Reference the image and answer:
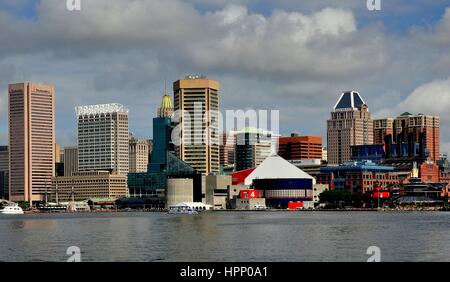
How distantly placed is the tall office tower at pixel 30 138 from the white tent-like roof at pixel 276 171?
156 ft

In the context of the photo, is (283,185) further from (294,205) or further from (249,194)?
(249,194)

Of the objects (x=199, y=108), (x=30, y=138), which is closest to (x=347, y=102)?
(x=199, y=108)

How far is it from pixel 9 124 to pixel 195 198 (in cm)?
5109

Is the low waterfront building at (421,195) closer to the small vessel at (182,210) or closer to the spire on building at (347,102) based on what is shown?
the spire on building at (347,102)

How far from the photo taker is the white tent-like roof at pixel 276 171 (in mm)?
177125

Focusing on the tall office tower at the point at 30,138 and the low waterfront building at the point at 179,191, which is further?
the low waterfront building at the point at 179,191

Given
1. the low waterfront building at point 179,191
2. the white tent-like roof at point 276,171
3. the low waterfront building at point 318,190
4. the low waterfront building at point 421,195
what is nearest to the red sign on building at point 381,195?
the low waterfront building at point 421,195

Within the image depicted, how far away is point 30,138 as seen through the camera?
136 m

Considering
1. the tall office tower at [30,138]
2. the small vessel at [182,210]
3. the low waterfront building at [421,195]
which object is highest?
the tall office tower at [30,138]

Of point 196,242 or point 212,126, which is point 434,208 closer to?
point 212,126

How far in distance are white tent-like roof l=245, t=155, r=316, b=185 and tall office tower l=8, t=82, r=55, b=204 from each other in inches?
1872
